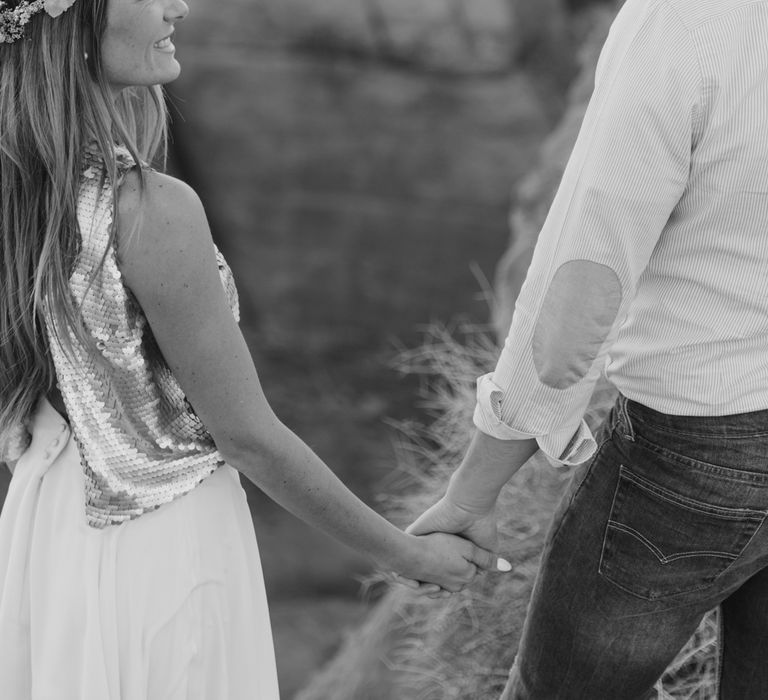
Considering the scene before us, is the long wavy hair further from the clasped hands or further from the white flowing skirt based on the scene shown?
the clasped hands

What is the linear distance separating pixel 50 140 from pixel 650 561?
3.02 ft

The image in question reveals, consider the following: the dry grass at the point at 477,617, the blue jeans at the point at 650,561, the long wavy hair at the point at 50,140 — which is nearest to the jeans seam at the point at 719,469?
the blue jeans at the point at 650,561

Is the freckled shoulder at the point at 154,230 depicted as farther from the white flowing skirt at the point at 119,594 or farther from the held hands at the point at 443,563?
the held hands at the point at 443,563

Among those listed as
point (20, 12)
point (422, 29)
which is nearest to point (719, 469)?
point (20, 12)

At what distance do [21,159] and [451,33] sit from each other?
17.2 ft

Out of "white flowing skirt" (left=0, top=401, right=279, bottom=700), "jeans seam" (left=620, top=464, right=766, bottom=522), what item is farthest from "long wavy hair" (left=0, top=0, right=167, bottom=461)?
"jeans seam" (left=620, top=464, right=766, bottom=522)

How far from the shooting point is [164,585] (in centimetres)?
151

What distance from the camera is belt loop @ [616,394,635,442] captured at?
58.2 inches

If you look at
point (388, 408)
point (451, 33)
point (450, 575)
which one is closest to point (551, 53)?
point (451, 33)

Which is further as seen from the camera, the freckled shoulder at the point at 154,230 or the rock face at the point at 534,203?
the rock face at the point at 534,203

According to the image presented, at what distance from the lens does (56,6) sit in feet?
4.39

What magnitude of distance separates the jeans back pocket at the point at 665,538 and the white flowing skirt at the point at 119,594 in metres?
0.52

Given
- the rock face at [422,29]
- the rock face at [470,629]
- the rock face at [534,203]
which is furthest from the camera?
the rock face at [422,29]

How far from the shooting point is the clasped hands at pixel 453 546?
177 cm
